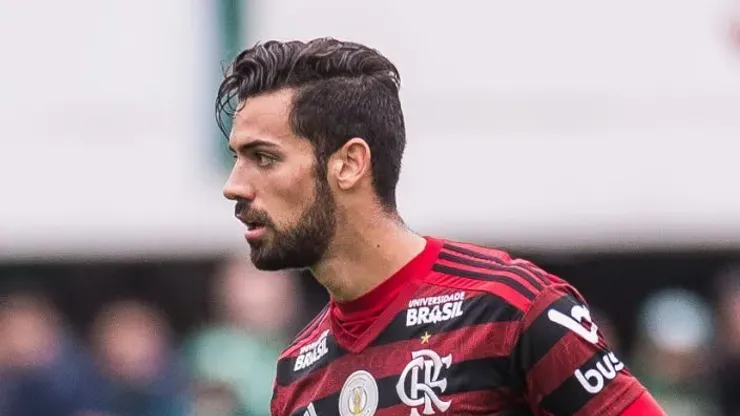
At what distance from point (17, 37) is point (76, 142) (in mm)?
666

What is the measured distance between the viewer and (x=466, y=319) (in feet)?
13.8

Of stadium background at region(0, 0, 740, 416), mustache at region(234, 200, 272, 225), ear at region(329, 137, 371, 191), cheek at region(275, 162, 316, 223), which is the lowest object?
stadium background at region(0, 0, 740, 416)

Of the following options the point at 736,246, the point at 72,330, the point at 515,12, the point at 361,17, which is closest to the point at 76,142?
the point at 72,330

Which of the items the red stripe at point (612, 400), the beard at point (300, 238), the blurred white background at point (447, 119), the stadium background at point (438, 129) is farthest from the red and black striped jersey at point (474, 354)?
the blurred white background at point (447, 119)

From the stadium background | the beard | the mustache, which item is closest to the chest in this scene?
the beard

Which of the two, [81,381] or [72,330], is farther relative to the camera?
[72,330]

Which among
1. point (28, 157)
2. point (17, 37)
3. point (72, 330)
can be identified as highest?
point (17, 37)

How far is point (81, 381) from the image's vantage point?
362 inches

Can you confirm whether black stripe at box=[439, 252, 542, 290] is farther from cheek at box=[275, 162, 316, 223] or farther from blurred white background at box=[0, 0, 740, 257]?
blurred white background at box=[0, 0, 740, 257]

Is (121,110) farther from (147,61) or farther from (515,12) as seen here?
(515,12)

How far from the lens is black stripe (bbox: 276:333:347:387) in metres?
4.51

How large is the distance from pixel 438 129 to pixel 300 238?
605cm

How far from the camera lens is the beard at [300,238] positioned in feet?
14.4

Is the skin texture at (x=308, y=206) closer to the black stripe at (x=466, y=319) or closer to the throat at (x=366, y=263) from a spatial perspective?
the throat at (x=366, y=263)
